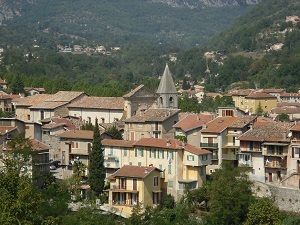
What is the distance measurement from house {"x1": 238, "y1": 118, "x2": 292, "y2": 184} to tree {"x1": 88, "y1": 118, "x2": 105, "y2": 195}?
29.0 ft

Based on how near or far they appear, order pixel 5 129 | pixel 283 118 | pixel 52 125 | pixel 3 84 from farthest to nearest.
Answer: pixel 3 84
pixel 283 118
pixel 52 125
pixel 5 129

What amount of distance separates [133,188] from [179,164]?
3358 millimetres

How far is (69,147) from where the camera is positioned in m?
57.8

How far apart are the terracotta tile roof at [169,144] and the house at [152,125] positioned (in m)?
5.15

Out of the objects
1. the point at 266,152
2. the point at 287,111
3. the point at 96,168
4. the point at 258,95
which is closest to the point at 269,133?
the point at 266,152

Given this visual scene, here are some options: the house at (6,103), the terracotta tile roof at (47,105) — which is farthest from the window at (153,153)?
the house at (6,103)

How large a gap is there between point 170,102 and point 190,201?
21.5m

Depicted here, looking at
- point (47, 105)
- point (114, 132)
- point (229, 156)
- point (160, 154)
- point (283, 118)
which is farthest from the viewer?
point (283, 118)

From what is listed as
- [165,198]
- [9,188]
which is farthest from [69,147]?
[9,188]

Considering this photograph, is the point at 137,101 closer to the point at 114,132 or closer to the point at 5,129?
the point at 114,132

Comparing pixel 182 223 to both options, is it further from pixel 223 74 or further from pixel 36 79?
pixel 223 74

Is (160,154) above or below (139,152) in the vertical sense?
below

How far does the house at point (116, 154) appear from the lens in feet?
180

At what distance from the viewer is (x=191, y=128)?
188 ft
